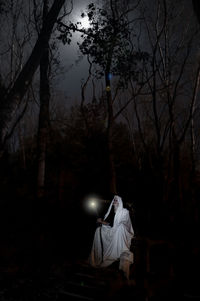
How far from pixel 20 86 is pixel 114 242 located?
556cm

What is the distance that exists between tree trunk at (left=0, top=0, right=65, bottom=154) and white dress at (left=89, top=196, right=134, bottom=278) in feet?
13.5

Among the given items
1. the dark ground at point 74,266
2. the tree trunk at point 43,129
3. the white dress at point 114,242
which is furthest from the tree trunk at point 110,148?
the white dress at point 114,242

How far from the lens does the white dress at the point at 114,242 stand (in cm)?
784

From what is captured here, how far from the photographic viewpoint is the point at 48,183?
55.6 feet

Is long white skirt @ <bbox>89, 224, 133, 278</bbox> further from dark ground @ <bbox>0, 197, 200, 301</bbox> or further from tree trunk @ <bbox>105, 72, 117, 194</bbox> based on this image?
tree trunk @ <bbox>105, 72, 117, 194</bbox>

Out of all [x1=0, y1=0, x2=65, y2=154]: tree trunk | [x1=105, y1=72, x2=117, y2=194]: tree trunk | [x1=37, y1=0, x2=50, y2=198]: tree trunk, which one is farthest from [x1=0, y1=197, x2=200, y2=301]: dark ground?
[x1=0, y1=0, x2=65, y2=154]: tree trunk

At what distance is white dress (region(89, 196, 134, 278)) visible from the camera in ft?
25.7

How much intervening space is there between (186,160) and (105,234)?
14.2 metres

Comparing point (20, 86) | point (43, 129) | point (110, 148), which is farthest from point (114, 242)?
point (110, 148)

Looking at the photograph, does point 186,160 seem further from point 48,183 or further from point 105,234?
point 105,234

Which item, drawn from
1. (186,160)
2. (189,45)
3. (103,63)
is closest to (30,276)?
(103,63)

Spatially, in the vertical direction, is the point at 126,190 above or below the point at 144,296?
above

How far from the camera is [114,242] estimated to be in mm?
7953

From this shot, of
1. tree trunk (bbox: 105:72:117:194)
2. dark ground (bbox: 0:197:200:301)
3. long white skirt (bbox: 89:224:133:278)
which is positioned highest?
tree trunk (bbox: 105:72:117:194)
